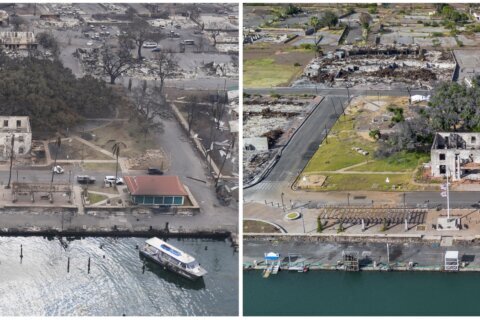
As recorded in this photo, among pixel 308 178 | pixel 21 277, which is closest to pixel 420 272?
pixel 308 178

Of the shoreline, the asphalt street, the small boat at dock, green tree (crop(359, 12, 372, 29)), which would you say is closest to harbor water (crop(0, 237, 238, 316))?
the small boat at dock

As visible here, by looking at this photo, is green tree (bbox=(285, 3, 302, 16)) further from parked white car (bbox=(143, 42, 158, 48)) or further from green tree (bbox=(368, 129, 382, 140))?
green tree (bbox=(368, 129, 382, 140))

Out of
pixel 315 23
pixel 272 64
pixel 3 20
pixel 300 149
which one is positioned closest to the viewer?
pixel 300 149

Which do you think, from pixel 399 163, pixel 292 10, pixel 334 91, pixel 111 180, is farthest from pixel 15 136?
pixel 292 10

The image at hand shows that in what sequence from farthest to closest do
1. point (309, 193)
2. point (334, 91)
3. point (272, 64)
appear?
point (272, 64), point (334, 91), point (309, 193)

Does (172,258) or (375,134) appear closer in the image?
(172,258)

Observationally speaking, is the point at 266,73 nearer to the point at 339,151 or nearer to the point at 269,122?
the point at 269,122
